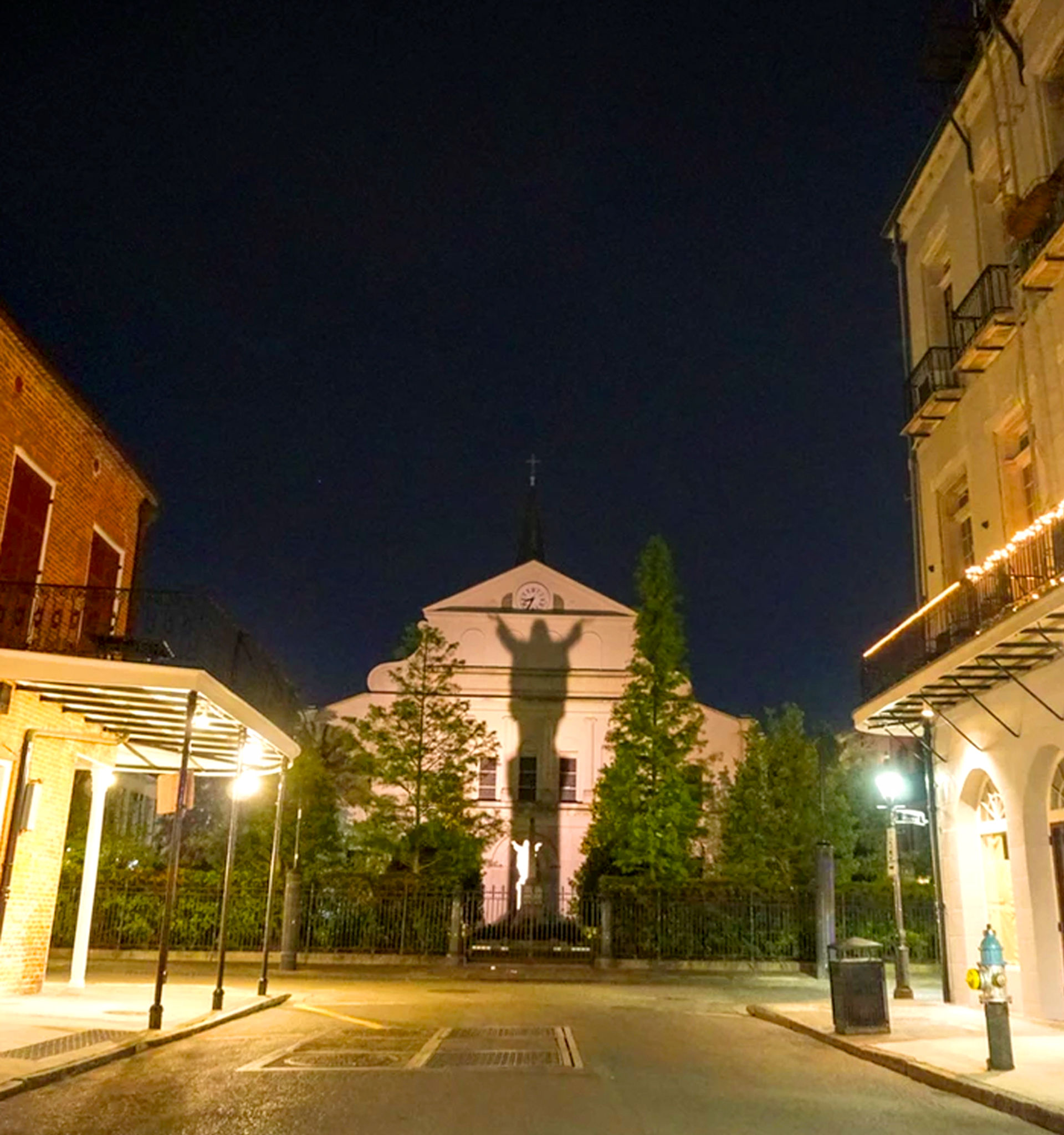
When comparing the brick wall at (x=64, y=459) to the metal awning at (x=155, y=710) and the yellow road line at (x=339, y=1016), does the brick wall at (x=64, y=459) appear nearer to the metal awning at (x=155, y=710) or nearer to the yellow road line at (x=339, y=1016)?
the metal awning at (x=155, y=710)

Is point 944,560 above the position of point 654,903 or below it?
above

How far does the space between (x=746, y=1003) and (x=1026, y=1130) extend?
33.1 ft

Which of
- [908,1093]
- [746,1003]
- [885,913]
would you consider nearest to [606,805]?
[885,913]

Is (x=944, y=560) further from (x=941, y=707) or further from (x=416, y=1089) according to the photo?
(x=416, y=1089)

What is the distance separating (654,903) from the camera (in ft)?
83.2

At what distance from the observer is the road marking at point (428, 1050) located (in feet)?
33.4

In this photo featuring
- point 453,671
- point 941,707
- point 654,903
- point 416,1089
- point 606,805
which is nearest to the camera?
point 416,1089

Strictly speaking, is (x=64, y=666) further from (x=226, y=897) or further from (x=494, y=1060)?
(x=494, y=1060)

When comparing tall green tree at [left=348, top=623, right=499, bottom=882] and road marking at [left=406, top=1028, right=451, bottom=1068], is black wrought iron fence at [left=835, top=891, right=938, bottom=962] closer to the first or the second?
tall green tree at [left=348, top=623, right=499, bottom=882]

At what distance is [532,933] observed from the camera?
88.6 feet

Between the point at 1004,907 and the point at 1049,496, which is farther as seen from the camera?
the point at 1004,907

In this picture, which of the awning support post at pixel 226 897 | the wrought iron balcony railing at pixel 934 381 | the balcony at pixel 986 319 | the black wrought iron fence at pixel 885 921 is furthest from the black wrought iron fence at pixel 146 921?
the balcony at pixel 986 319

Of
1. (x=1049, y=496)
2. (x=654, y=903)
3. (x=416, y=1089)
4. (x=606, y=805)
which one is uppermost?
(x=1049, y=496)

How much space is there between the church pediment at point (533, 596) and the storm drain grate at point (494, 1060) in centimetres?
3397
